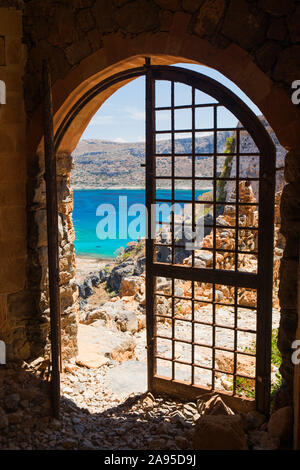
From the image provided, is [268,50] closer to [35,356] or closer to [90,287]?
[35,356]

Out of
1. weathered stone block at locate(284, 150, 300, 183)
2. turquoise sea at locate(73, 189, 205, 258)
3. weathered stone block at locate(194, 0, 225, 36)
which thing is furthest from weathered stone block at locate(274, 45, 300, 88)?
turquoise sea at locate(73, 189, 205, 258)

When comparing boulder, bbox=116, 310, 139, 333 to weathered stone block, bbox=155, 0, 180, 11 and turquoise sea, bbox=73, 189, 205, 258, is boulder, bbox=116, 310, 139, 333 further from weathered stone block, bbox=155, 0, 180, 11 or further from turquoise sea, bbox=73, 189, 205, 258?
turquoise sea, bbox=73, 189, 205, 258

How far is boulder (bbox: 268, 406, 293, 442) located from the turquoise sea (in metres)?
30.6

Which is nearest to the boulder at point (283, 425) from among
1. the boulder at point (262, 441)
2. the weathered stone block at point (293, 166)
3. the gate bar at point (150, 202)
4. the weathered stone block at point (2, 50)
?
the boulder at point (262, 441)

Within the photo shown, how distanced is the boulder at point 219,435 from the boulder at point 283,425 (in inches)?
10.6

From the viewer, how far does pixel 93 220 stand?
44.6m

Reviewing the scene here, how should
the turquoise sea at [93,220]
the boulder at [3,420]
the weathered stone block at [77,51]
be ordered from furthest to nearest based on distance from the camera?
1. the turquoise sea at [93,220]
2. the weathered stone block at [77,51]
3. the boulder at [3,420]

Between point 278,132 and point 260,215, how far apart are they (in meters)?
0.79

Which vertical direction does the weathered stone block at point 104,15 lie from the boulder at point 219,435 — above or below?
above

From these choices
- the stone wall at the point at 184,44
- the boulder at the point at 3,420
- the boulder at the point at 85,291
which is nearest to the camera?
the stone wall at the point at 184,44

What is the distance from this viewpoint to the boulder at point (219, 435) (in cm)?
331

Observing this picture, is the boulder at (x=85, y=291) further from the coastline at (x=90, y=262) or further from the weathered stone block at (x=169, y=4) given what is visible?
the coastline at (x=90, y=262)

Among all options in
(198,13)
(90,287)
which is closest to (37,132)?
(198,13)

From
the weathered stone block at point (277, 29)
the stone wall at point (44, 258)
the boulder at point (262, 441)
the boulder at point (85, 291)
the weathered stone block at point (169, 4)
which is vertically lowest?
the boulder at point (85, 291)
